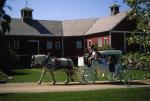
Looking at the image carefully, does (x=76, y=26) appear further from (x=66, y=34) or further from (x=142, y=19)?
(x=142, y=19)

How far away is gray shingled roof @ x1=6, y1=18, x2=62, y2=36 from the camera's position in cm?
5731

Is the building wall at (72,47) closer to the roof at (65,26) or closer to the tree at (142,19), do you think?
the roof at (65,26)

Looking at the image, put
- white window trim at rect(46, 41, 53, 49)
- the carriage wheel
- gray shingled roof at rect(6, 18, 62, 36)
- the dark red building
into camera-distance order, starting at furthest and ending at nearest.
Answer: white window trim at rect(46, 41, 53, 49) → gray shingled roof at rect(6, 18, 62, 36) → the dark red building → the carriage wheel

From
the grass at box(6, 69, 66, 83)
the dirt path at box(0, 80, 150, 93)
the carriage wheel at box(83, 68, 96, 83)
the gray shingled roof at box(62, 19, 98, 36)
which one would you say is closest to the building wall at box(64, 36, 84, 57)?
the gray shingled roof at box(62, 19, 98, 36)

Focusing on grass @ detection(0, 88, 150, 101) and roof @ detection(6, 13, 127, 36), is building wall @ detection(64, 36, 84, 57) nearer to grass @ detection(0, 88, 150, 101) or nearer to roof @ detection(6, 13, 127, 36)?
roof @ detection(6, 13, 127, 36)

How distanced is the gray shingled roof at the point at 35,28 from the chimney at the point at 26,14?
706mm

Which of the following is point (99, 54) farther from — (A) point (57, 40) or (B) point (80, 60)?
(A) point (57, 40)

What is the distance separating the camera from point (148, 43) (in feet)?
56.3

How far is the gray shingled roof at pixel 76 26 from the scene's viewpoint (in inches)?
2375

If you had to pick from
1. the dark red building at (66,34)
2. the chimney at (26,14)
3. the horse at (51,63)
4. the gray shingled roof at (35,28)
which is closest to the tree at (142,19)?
the horse at (51,63)

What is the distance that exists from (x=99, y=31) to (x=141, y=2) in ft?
127

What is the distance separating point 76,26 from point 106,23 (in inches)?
271

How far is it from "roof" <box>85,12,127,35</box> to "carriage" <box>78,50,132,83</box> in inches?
1138

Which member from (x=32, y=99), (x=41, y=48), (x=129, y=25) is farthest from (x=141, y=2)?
(x=41, y=48)
